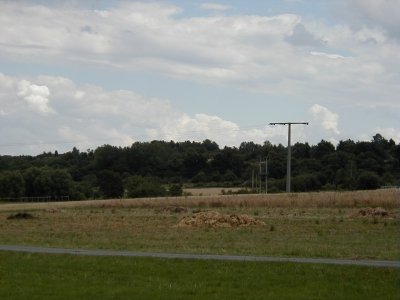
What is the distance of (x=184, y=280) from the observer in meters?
16.0

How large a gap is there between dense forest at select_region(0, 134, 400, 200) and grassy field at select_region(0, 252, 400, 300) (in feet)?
316

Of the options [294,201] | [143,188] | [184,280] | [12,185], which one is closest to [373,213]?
[294,201]

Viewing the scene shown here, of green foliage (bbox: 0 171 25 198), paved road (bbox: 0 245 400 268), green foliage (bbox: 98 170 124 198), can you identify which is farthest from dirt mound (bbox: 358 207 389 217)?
green foliage (bbox: 0 171 25 198)

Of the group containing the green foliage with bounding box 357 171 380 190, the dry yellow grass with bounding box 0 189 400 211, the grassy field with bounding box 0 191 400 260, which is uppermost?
the green foliage with bounding box 357 171 380 190

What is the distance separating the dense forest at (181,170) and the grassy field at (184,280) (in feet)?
316

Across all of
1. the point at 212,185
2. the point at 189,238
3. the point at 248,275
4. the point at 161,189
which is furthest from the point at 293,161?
the point at 248,275

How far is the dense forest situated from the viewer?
121625 mm

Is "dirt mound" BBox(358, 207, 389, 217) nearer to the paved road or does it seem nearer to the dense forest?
the paved road

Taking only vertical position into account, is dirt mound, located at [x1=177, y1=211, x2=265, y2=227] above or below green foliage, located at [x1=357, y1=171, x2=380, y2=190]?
below

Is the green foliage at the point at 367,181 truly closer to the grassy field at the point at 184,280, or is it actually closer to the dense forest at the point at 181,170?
the dense forest at the point at 181,170

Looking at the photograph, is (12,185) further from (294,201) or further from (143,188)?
(294,201)

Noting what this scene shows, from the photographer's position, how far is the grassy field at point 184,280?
14.3 meters

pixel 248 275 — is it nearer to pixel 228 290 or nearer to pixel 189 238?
pixel 228 290

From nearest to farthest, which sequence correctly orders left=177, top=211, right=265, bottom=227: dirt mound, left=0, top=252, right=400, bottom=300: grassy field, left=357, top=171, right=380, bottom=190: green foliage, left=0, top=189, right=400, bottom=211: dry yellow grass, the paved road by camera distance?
left=0, top=252, right=400, bottom=300: grassy field
the paved road
left=177, top=211, right=265, bottom=227: dirt mound
left=0, top=189, right=400, bottom=211: dry yellow grass
left=357, top=171, right=380, bottom=190: green foliage
